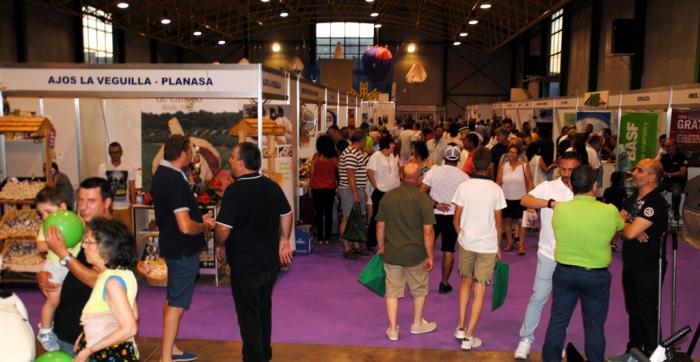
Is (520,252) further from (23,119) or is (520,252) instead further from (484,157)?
(23,119)

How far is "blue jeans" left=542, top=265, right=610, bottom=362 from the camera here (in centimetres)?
341

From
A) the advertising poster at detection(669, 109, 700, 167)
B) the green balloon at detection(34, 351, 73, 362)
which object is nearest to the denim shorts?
the green balloon at detection(34, 351, 73, 362)

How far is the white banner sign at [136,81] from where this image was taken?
548 cm

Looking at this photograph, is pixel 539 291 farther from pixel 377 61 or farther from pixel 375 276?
pixel 377 61

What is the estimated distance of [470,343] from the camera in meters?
4.42

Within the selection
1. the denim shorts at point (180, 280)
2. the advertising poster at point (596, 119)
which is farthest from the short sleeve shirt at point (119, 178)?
the advertising poster at point (596, 119)

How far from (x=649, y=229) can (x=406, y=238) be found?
1585 mm

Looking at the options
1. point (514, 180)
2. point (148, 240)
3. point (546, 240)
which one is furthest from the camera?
point (514, 180)

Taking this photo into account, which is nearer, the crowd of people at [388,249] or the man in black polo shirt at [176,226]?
the crowd of people at [388,249]

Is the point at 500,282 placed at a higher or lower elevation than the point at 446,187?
lower

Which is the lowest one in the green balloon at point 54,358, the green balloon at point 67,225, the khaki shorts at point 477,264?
the khaki shorts at point 477,264

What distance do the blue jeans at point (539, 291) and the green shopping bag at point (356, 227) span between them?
3.05 metres

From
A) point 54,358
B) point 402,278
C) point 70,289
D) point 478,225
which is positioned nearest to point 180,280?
point 70,289

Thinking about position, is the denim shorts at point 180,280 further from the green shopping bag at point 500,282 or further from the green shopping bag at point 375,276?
the green shopping bag at point 500,282
